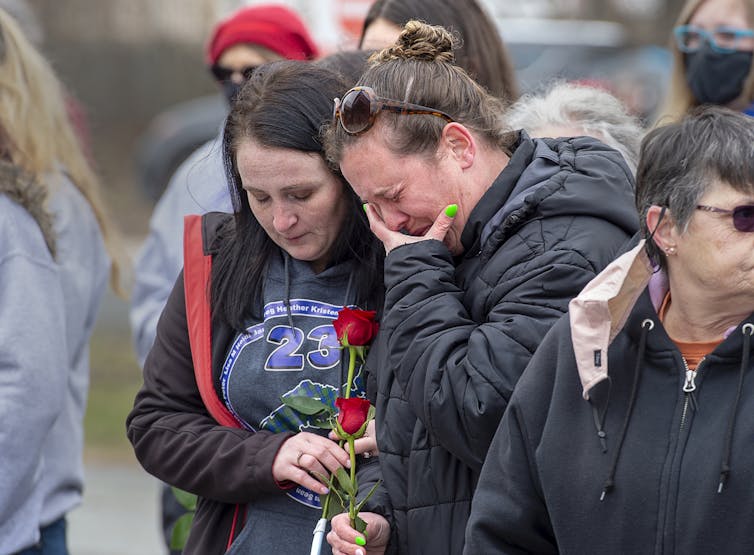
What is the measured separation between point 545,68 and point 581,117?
11.0 meters

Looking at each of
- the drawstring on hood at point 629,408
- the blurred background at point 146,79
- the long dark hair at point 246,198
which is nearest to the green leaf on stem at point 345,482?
the long dark hair at point 246,198

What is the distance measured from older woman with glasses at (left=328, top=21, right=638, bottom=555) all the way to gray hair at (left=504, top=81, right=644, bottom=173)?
2.50 feet

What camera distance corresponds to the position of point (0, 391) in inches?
132

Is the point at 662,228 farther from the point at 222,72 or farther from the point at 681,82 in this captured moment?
the point at 222,72

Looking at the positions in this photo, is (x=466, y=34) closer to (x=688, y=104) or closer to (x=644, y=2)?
(x=688, y=104)

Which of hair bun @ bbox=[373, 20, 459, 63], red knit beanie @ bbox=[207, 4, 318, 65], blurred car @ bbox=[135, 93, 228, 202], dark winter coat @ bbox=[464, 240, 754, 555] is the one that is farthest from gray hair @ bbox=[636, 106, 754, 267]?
blurred car @ bbox=[135, 93, 228, 202]

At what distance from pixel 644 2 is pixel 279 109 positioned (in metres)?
19.1

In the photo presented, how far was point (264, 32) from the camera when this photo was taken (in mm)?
4645

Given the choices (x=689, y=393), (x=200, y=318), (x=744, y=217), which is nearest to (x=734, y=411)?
(x=689, y=393)

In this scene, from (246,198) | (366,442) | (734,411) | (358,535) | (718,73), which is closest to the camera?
(734,411)

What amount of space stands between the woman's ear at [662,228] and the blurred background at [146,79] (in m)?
4.03

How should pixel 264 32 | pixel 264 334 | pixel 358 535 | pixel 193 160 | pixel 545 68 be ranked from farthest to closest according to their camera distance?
pixel 545 68, pixel 264 32, pixel 193 160, pixel 264 334, pixel 358 535

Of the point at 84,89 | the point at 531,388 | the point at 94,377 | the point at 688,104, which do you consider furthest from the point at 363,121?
the point at 84,89

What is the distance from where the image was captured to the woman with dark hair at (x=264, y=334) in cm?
283
